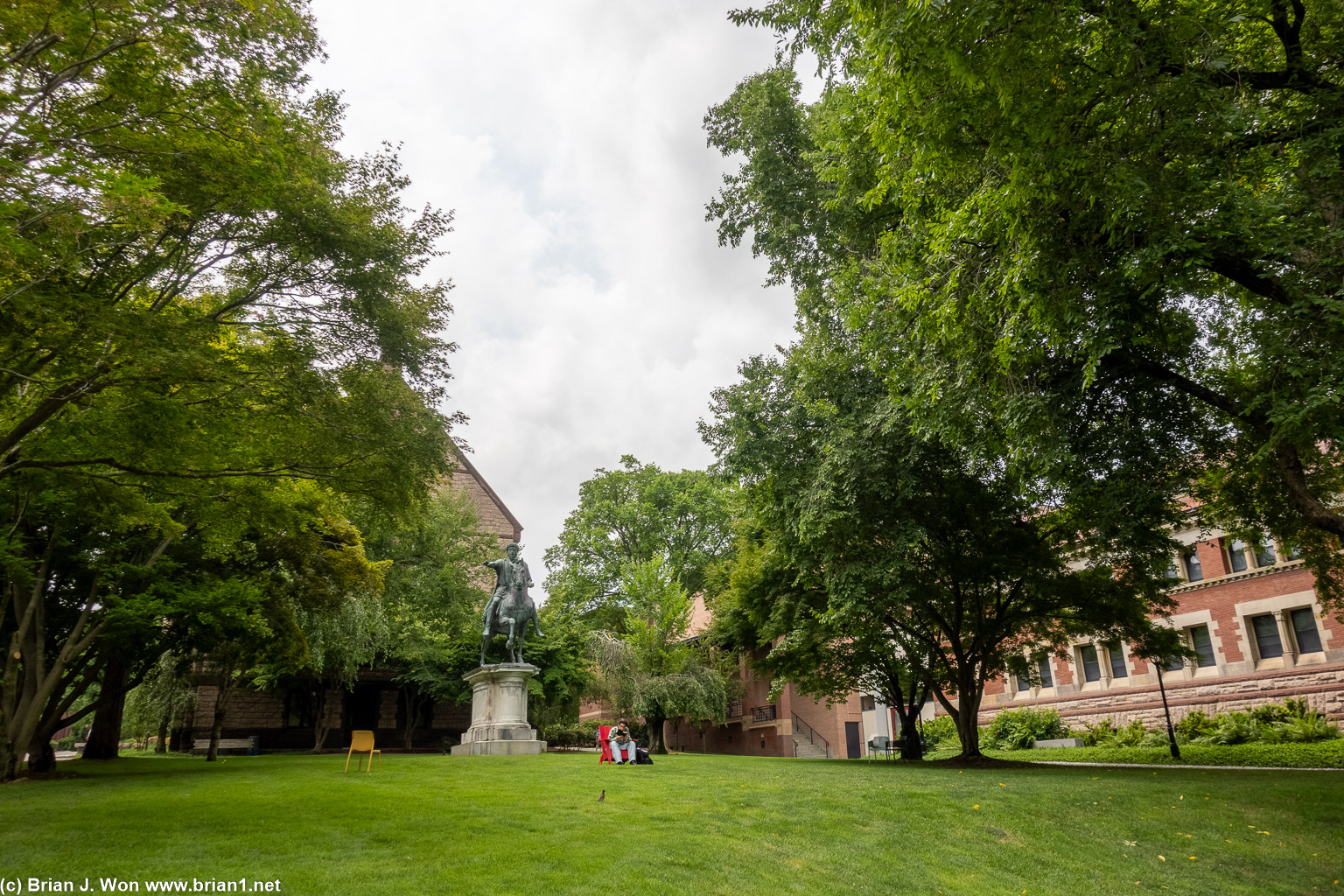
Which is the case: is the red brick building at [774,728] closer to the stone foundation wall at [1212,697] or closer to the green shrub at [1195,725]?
the stone foundation wall at [1212,697]

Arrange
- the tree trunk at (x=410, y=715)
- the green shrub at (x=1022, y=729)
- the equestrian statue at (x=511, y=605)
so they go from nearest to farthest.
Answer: the equestrian statue at (x=511, y=605)
the green shrub at (x=1022, y=729)
the tree trunk at (x=410, y=715)

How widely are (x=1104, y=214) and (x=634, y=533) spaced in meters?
36.1

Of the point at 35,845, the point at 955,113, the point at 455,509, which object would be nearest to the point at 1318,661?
the point at 955,113

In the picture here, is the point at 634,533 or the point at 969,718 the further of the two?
the point at 634,533

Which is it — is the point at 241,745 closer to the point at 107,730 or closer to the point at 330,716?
the point at 330,716

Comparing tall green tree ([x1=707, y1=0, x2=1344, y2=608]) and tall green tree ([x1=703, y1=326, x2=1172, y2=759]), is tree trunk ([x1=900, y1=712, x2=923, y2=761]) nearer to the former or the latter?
tall green tree ([x1=703, y1=326, x2=1172, y2=759])

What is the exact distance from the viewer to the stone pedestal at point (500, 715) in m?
20.6

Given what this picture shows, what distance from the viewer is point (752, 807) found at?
1026cm

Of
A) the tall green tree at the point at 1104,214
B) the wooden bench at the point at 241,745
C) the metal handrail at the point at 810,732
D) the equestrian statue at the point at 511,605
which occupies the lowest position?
the metal handrail at the point at 810,732

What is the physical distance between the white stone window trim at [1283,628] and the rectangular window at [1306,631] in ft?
0.24

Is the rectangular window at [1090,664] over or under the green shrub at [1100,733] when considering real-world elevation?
over

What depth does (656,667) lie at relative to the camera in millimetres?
31359

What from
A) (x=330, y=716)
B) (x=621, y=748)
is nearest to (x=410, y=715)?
(x=330, y=716)

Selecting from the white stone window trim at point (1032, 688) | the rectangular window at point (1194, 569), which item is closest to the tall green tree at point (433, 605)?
the white stone window trim at point (1032, 688)
